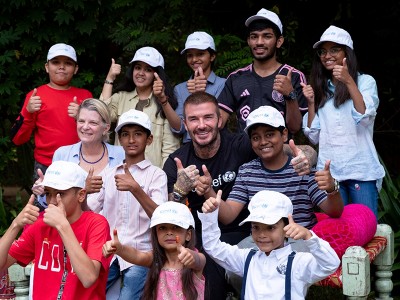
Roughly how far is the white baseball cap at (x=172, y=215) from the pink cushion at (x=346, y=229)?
835 mm

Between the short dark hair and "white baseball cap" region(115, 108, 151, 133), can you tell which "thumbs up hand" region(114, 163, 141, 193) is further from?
the short dark hair

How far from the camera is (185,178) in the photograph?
18.1 feet

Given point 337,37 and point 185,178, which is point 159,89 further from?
point 337,37

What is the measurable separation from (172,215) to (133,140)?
3.09 feet

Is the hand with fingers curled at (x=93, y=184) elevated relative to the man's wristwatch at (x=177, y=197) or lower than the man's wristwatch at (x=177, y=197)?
elevated

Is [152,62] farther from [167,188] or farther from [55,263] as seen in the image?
[55,263]

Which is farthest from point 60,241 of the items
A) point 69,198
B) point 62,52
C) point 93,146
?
point 62,52

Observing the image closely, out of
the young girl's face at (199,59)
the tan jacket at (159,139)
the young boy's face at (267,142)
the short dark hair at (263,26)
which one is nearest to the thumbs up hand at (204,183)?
the young boy's face at (267,142)

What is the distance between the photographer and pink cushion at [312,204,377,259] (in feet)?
17.4

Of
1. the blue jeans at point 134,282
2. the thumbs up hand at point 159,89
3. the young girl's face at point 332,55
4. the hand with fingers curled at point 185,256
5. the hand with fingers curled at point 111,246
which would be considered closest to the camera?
the hand with fingers curled at point 111,246

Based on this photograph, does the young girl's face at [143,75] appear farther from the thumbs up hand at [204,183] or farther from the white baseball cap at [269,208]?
the white baseball cap at [269,208]

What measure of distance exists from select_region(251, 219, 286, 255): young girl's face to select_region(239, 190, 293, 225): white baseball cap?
0.07 metres

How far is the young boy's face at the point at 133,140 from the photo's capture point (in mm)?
5848

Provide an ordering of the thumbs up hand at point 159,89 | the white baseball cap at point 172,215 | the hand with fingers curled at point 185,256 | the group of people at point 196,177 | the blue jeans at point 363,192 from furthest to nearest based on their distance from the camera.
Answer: the thumbs up hand at point 159,89, the blue jeans at point 363,192, the white baseball cap at point 172,215, the group of people at point 196,177, the hand with fingers curled at point 185,256
